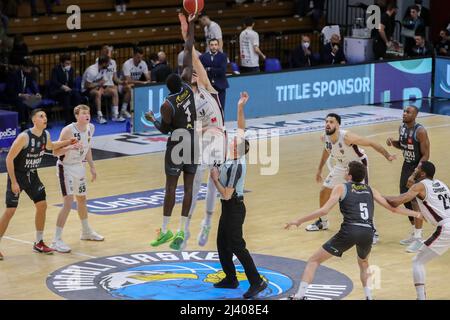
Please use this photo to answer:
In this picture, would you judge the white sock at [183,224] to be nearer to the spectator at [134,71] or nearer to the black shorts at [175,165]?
the black shorts at [175,165]

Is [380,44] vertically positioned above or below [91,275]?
above

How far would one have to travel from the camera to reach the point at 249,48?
91.4 feet

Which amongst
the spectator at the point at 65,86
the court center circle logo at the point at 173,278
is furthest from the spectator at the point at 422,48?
the court center circle logo at the point at 173,278

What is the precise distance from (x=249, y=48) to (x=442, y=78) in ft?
19.8

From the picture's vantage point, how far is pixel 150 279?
14828 mm

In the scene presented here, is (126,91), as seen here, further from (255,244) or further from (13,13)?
(255,244)

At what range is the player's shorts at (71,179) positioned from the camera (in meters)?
16.3

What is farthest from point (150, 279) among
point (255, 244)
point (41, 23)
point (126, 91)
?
point (41, 23)

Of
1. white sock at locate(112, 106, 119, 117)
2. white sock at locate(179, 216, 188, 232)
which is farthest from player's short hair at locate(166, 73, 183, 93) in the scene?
white sock at locate(112, 106, 119, 117)

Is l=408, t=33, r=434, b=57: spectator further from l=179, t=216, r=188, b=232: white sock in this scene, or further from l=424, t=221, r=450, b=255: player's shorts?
l=424, t=221, r=450, b=255: player's shorts

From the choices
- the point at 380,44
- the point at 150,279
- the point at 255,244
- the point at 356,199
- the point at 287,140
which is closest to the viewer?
the point at 356,199

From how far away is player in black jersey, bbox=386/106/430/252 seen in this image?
53.8 feet

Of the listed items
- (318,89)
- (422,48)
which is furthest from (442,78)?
(318,89)

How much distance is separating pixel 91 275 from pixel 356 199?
13.0 feet
